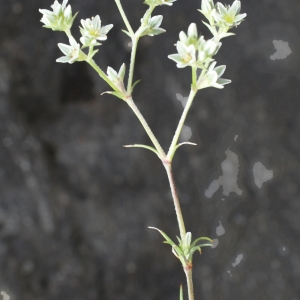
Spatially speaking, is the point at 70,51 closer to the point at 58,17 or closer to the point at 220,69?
the point at 58,17

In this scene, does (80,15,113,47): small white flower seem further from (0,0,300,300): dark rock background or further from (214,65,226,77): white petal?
(0,0,300,300): dark rock background

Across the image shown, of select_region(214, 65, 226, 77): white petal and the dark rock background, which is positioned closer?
select_region(214, 65, 226, 77): white petal

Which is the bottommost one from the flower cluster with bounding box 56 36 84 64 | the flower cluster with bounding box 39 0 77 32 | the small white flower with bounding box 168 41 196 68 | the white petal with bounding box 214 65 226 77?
the white petal with bounding box 214 65 226 77

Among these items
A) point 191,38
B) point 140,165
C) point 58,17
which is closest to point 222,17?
point 191,38

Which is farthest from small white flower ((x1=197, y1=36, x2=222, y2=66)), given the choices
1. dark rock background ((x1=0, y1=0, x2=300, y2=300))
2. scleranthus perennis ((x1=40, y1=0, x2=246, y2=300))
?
dark rock background ((x1=0, y1=0, x2=300, y2=300))

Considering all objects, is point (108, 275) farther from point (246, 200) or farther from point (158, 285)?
Result: point (246, 200)

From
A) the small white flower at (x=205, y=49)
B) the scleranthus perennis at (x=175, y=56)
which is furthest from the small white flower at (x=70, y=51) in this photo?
the small white flower at (x=205, y=49)

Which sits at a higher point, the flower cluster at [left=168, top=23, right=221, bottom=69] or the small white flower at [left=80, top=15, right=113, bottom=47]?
the small white flower at [left=80, top=15, right=113, bottom=47]
